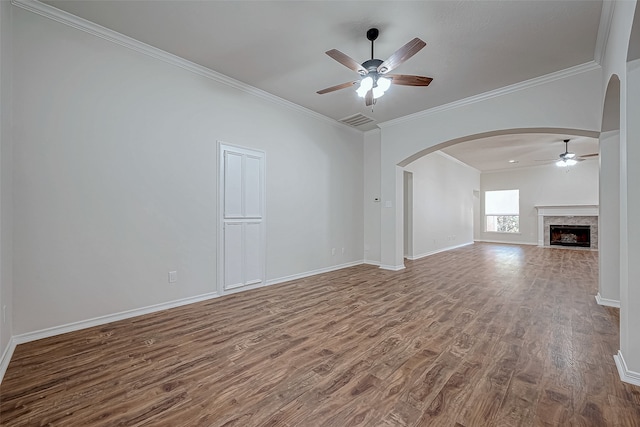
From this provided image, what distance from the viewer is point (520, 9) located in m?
2.56

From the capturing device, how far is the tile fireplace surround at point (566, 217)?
8.85 meters

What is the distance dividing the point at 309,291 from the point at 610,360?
315 cm

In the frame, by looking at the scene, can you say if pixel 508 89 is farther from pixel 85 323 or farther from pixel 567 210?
pixel 567 210

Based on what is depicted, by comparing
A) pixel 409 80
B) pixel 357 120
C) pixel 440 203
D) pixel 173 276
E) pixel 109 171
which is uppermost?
pixel 357 120

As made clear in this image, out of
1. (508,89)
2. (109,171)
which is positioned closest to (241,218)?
(109,171)

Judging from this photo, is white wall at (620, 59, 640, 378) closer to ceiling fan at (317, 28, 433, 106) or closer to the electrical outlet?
ceiling fan at (317, 28, 433, 106)

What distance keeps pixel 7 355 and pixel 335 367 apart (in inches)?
102

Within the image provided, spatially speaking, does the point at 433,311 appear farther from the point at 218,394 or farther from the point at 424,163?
the point at 424,163

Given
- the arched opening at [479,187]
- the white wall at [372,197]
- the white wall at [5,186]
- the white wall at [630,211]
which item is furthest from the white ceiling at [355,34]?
the white wall at [372,197]

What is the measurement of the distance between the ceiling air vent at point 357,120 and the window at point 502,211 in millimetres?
8370

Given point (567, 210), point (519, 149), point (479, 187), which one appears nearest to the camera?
point (519, 149)

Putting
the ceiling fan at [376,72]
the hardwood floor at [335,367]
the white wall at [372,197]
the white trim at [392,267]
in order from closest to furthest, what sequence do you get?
the hardwood floor at [335,367] → the ceiling fan at [376,72] → the white trim at [392,267] → the white wall at [372,197]

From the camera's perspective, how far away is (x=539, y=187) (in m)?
9.91

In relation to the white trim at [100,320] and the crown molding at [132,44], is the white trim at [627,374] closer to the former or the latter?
the white trim at [100,320]
